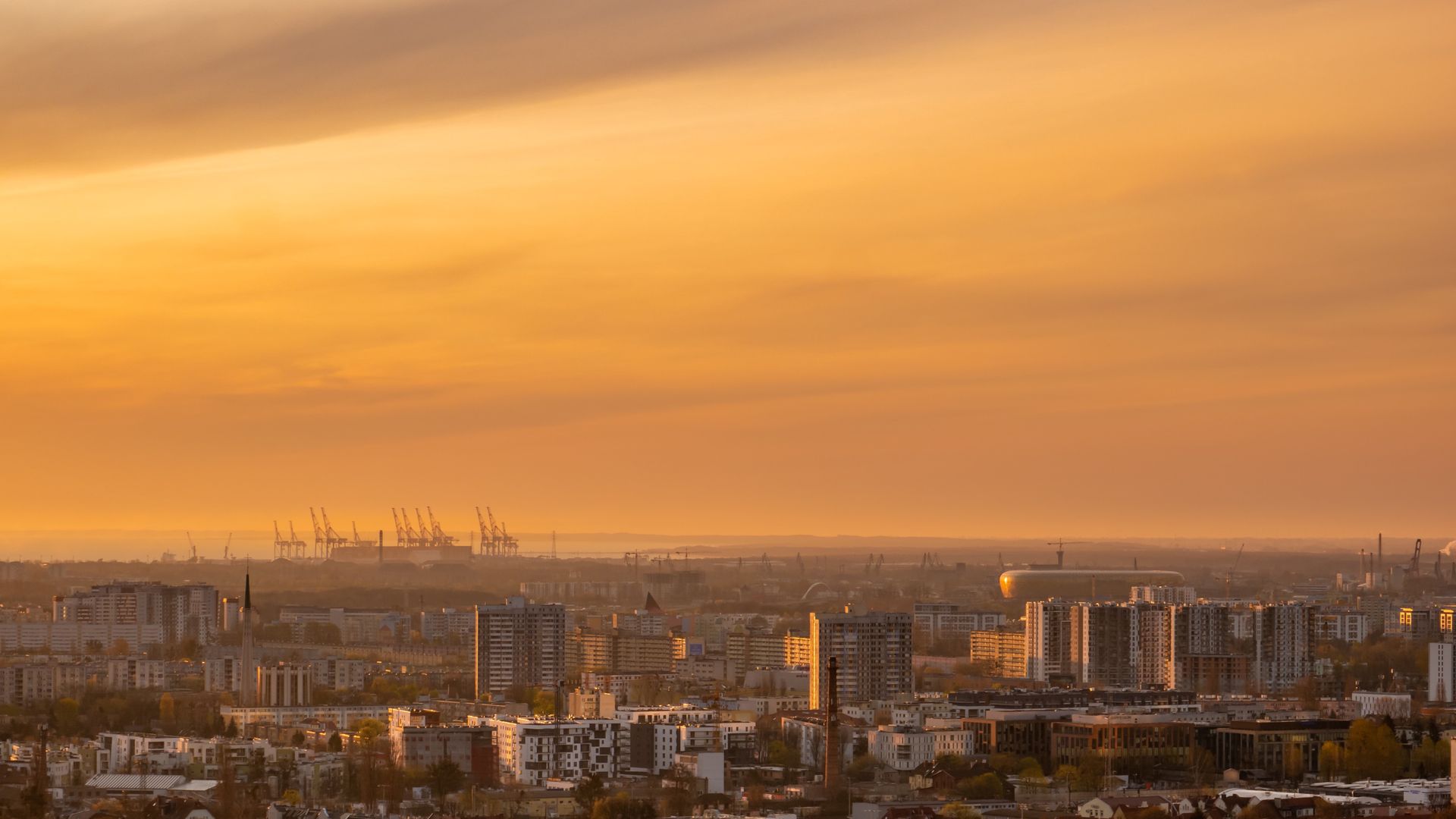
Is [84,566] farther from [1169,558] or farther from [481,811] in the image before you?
[481,811]

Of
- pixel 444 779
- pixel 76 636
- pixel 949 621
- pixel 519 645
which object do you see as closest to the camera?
pixel 444 779

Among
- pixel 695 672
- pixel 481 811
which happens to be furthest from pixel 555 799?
pixel 695 672

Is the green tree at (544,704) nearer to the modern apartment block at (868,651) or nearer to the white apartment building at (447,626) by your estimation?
the modern apartment block at (868,651)

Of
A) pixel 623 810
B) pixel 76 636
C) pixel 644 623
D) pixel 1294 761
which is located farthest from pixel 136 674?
pixel 623 810

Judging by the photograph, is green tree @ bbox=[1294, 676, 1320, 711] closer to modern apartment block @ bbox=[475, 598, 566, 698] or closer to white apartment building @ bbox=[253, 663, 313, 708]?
modern apartment block @ bbox=[475, 598, 566, 698]

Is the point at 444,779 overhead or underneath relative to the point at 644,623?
overhead

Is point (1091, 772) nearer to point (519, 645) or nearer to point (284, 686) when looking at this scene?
point (284, 686)

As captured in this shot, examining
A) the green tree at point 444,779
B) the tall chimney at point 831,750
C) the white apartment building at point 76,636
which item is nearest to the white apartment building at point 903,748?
the tall chimney at point 831,750
